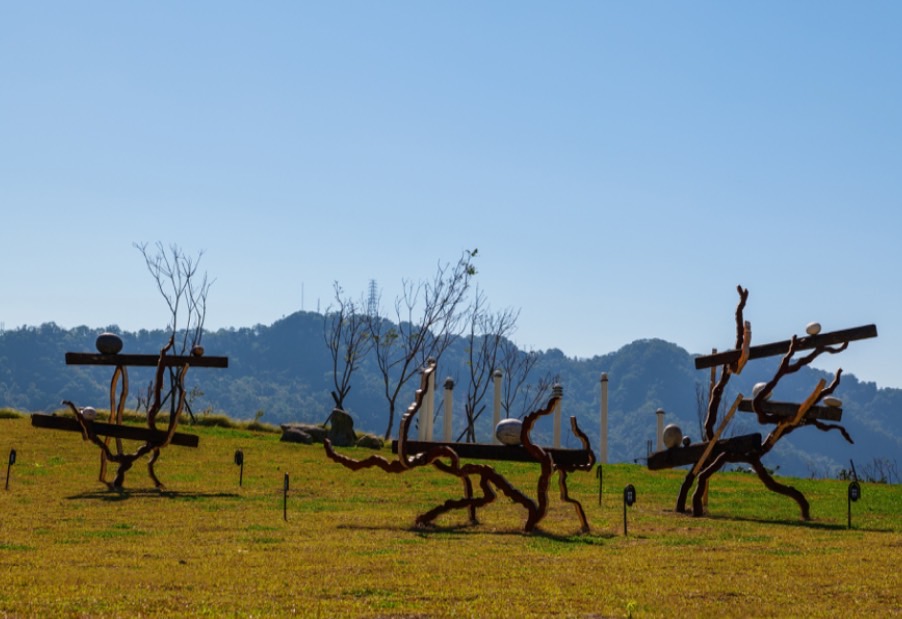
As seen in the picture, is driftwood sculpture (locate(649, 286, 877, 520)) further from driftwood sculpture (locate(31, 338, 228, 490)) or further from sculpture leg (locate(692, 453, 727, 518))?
driftwood sculpture (locate(31, 338, 228, 490))

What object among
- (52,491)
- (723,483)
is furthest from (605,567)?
(723,483)

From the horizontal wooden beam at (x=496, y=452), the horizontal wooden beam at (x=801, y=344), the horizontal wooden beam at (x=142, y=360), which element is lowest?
the horizontal wooden beam at (x=496, y=452)

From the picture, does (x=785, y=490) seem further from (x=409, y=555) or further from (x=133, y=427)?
(x=133, y=427)

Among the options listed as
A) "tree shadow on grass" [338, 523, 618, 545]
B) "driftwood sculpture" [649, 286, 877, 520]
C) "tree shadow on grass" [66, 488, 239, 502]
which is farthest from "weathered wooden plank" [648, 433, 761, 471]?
"tree shadow on grass" [66, 488, 239, 502]

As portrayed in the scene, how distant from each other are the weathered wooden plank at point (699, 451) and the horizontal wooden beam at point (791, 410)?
1059mm

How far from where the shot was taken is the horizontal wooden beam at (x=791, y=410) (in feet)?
75.9

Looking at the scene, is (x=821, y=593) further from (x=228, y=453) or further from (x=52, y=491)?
(x=228, y=453)

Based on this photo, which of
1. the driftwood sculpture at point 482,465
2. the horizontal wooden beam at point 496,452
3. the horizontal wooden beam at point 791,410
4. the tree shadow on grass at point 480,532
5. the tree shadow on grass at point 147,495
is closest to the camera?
the tree shadow on grass at point 480,532

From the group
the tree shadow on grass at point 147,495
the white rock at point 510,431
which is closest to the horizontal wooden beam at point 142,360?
the tree shadow on grass at point 147,495

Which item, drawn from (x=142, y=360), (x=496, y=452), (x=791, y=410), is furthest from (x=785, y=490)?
(x=142, y=360)

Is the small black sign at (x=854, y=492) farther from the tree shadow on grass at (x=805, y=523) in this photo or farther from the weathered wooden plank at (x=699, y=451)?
the weathered wooden plank at (x=699, y=451)

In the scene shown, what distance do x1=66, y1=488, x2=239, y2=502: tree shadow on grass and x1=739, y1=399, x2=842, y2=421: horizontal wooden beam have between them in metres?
12.0

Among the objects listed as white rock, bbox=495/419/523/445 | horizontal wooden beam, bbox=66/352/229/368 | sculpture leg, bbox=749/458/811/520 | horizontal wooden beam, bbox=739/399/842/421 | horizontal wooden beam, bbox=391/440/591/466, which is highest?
horizontal wooden beam, bbox=66/352/229/368

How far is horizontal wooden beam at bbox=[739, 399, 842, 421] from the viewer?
23.1 metres
